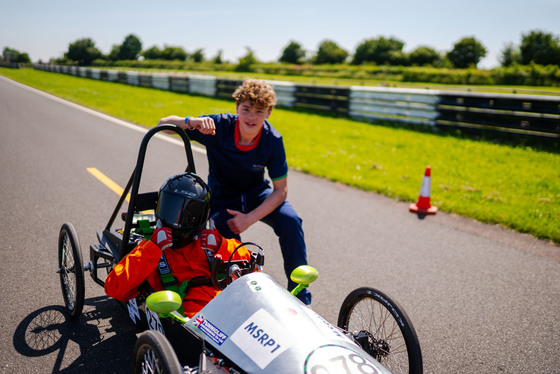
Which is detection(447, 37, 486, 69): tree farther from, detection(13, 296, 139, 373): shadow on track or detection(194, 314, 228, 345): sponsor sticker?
detection(194, 314, 228, 345): sponsor sticker

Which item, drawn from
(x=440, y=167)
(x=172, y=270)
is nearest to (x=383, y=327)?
(x=172, y=270)

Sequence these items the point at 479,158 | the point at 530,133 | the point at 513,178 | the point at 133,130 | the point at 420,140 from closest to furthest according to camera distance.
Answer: the point at 513,178, the point at 479,158, the point at 530,133, the point at 420,140, the point at 133,130

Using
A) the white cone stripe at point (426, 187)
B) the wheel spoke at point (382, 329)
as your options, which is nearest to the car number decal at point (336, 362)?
the wheel spoke at point (382, 329)

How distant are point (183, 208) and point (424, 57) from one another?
78.5 m

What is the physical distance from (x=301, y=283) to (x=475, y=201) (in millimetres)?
4660

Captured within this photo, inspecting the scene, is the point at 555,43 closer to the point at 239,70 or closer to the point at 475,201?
the point at 239,70

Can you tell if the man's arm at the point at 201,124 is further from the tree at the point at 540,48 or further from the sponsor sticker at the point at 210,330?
the tree at the point at 540,48

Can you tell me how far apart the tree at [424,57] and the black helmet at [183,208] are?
77418 mm

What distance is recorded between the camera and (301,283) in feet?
9.14

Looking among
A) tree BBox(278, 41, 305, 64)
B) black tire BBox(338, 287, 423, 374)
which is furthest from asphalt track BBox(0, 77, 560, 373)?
tree BBox(278, 41, 305, 64)

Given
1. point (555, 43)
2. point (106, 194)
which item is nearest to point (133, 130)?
point (106, 194)

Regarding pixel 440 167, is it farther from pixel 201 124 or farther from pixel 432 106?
pixel 201 124

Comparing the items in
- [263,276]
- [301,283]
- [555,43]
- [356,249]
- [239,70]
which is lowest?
[356,249]

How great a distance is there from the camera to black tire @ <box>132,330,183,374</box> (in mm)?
1953
